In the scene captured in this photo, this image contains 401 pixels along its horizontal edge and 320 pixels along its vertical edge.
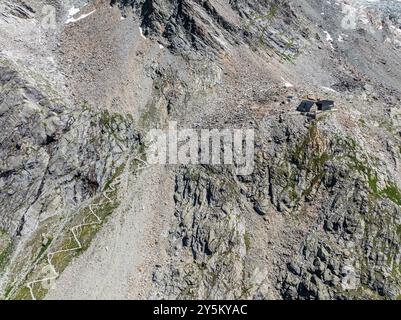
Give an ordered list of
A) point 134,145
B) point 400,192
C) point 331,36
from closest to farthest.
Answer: point 400,192
point 134,145
point 331,36

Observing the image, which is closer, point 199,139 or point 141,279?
point 141,279

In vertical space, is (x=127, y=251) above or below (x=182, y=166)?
below

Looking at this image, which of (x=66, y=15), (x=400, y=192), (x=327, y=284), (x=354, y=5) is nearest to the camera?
(x=327, y=284)

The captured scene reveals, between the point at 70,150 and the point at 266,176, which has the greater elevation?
the point at 266,176

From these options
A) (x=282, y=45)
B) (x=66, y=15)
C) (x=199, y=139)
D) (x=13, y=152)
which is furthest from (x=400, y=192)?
(x=66, y=15)

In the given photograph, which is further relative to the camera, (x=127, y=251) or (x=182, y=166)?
(x=182, y=166)

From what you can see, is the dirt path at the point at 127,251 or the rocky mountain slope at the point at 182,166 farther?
the rocky mountain slope at the point at 182,166

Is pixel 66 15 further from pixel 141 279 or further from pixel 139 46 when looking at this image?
pixel 141 279

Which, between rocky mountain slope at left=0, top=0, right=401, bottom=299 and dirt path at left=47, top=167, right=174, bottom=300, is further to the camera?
rocky mountain slope at left=0, top=0, right=401, bottom=299
